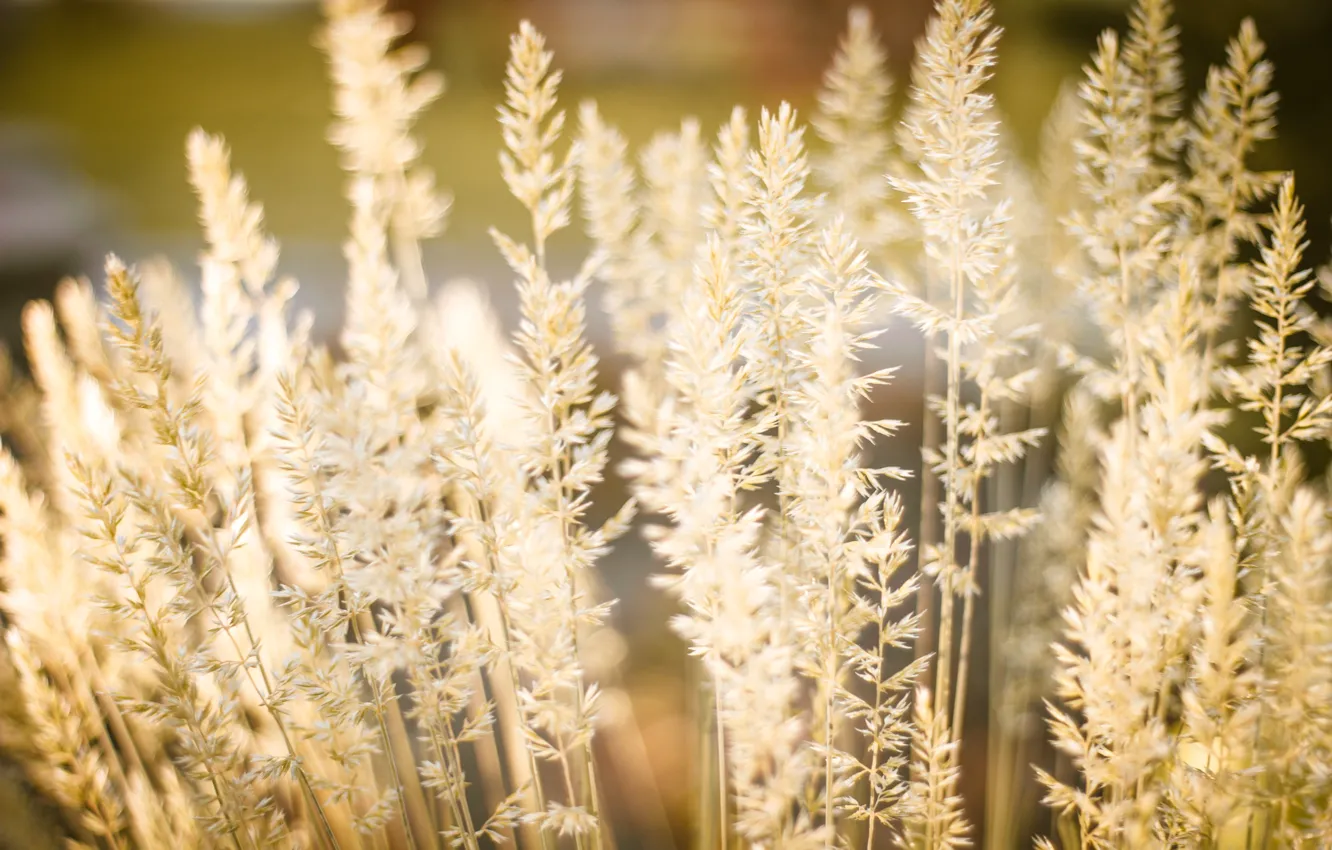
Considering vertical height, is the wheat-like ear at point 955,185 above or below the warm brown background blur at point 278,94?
below

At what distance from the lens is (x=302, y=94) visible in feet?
7.48

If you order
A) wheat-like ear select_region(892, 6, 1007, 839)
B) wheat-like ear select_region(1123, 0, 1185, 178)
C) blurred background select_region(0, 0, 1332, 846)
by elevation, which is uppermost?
blurred background select_region(0, 0, 1332, 846)

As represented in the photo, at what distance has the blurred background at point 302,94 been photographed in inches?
70.9

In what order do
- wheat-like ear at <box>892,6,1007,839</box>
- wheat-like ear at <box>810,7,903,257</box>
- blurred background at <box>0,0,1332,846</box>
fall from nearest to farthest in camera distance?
wheat-like ear at <box>892,6,1007,839</box>
wheat-like ear at <box>810,7,903,257</box>
blurred background at <box>0,0,1332,846</box>

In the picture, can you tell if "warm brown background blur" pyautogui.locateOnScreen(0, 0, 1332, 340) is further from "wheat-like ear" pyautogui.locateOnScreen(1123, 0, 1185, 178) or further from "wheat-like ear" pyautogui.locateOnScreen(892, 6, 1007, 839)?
"wheat-like ear" pyautogui.locateOnScreen(892, 6, 1007, 839)

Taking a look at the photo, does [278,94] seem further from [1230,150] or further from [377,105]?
[1230,150]

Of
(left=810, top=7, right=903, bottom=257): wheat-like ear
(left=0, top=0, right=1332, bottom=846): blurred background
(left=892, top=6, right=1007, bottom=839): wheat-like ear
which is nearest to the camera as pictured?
(left=892, top=6, right=1007, bottom=839): wheat-like ear

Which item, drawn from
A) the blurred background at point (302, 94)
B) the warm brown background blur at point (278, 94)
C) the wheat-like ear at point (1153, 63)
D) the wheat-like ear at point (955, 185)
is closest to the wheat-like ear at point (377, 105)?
the wheat-like ear at point (955, 185)

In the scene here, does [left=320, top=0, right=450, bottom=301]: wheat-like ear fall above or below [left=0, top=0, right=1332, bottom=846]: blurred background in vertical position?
below

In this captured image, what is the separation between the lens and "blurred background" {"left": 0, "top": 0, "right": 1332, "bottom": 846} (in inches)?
70.9

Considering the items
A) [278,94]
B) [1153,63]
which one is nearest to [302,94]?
[278,94]

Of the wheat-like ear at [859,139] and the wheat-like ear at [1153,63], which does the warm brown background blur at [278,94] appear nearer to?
the wheat-like ear at [859,139]

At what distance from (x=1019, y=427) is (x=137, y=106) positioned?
2561mm

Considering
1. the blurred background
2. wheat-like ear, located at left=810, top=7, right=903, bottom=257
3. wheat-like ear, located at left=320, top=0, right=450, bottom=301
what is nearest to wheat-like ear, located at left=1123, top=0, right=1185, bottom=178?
wheat-like ear, located at left=810, top=7, right=903, bottom=257
